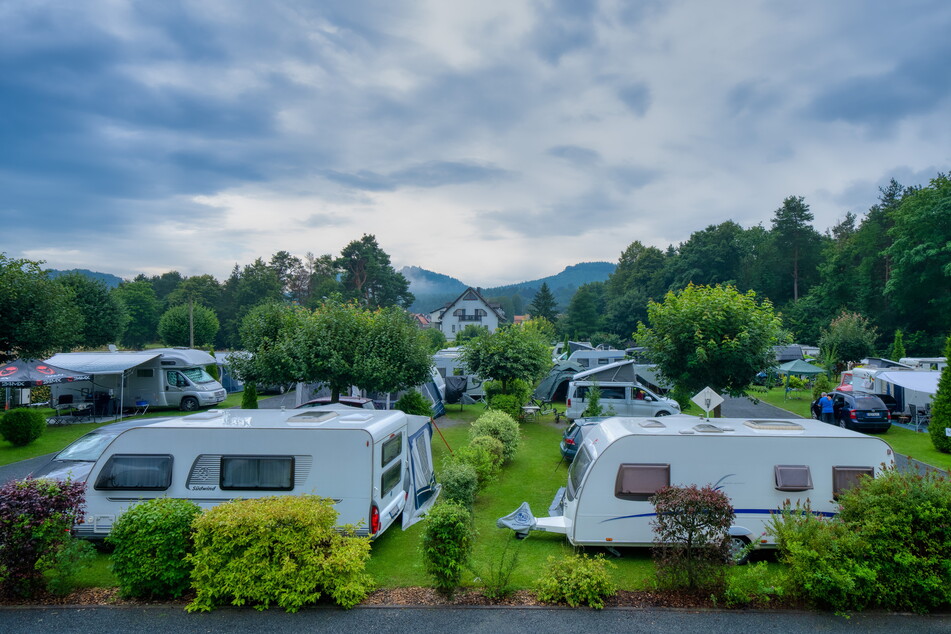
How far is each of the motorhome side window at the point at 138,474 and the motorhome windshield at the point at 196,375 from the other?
53.4 ft

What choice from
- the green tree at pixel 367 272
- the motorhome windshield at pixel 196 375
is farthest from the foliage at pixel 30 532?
the green tree at pixel 367 272

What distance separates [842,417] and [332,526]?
18.4 metres

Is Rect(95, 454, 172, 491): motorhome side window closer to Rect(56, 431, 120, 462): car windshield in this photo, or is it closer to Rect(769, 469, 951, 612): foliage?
Rect(56, 431, 120, 462): car windshield

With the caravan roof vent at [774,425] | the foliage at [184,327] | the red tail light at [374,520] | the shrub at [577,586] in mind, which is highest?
the foliage at [184,327]

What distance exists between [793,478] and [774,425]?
0.96 metres

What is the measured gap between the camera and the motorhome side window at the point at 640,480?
24.2ft

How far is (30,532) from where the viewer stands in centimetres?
589

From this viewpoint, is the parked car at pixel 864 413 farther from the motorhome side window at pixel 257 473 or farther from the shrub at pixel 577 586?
the motorhome side window at pixel 257 473

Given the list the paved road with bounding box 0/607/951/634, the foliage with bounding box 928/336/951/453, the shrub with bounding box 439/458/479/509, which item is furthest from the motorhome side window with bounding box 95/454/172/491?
the foliage with bounding box 928/336/951/453

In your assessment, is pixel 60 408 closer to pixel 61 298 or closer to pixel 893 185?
pixel 61 298

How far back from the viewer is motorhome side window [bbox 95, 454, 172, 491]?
7.55m

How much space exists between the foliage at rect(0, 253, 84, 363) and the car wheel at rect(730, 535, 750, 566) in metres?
18.7

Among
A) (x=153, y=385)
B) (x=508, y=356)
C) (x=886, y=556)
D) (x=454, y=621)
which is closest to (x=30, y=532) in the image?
(x=454, y=621)

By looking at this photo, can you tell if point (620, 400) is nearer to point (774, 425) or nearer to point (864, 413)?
point (864, 413)
